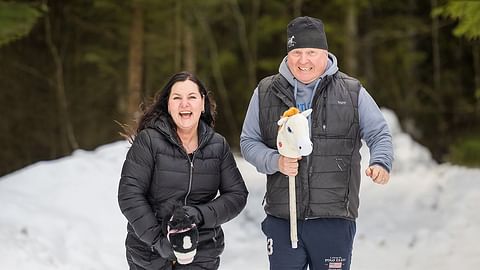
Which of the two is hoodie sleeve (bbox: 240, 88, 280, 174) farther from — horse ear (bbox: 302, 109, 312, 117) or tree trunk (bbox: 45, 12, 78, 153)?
tree trunk (bbox: 45, 12, 78, 153)

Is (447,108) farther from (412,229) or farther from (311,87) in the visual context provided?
(311,87)

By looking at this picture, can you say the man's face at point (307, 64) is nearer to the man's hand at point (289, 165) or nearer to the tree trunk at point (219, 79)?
the man's hand at point (289, 165)

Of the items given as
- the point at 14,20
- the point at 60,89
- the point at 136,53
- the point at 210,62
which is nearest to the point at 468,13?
the point at 14,20

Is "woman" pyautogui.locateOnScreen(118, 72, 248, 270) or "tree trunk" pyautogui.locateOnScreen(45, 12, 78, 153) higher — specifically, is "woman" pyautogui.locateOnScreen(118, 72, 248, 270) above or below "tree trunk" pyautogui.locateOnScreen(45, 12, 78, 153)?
above

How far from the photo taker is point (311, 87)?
11.5ft

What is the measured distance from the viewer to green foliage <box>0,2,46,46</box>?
23.2 feet

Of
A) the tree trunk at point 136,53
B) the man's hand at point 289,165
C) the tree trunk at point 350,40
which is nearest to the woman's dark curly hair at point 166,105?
the man's hand at point 289,165

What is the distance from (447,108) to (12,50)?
13.0m

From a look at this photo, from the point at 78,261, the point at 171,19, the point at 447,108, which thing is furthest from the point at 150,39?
the point at 78,261

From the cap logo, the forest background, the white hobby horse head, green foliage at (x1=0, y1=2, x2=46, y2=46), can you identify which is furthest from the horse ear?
the forest background

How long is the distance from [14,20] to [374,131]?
206 inches

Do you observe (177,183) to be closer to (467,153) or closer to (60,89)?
(467,153)

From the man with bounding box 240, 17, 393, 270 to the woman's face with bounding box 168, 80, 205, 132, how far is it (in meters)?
0.33

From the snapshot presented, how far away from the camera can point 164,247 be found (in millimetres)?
3221
